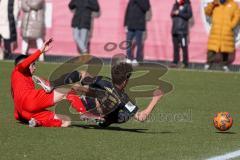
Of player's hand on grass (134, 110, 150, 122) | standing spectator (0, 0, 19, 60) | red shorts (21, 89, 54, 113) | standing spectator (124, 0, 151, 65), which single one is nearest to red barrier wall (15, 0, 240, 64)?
standing spectator (124, 0, 151, 65)

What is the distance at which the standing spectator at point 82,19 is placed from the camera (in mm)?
24391

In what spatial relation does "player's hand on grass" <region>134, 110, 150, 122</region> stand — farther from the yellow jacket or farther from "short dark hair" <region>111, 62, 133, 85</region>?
the yellow jacket

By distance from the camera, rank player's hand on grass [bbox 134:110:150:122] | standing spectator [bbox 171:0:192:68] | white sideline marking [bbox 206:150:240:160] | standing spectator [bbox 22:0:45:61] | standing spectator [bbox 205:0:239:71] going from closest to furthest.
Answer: white sideline marking [bbox 206:150:240:160] → player's hand on grass [bbox 134:110:150:122] → standing spectator [bbox 205:0:239:71] → standing spectator [bbox 171:0:192:68] → standing spectator [bbox 22:0:45:61]

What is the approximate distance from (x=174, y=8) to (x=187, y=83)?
401 centimetres

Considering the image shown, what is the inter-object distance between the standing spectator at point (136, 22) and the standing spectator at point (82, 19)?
3.36 feet

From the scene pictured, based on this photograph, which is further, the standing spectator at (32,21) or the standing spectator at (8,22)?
the standing spectator at (8,22)

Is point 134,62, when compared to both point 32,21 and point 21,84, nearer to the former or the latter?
point 32,21

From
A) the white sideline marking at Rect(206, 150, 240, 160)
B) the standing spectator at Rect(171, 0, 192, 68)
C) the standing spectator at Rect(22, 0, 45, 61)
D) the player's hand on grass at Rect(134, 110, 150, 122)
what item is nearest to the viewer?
the white sideline marking at Rect(206, 150, 240, 160)

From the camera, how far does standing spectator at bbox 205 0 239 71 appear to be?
76.0 ft

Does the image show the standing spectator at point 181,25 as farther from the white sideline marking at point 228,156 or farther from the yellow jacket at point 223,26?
the white sideline marking at point 228,156

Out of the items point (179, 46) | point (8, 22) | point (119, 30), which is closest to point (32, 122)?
point (179, 46)

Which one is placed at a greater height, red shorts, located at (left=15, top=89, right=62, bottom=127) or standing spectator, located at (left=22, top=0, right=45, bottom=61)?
red shorts, located at (left=15, top=89, right=62, bottom=127)

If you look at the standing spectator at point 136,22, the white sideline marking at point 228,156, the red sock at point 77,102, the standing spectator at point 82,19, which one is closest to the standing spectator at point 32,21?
the standing spectator at point 82,19

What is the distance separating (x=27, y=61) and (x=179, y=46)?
1231 cm
